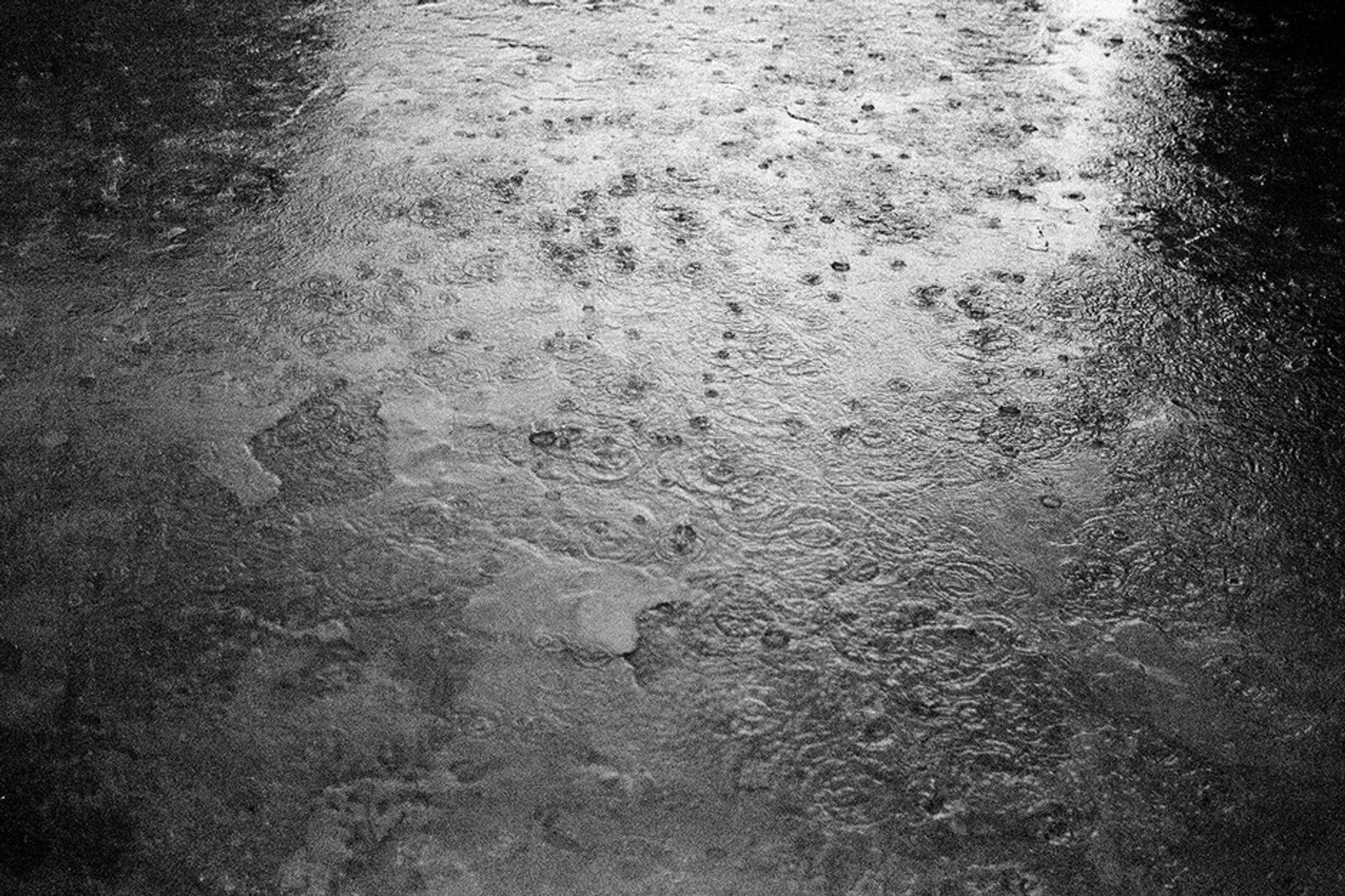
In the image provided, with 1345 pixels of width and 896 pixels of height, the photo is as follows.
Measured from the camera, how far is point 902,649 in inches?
75.4

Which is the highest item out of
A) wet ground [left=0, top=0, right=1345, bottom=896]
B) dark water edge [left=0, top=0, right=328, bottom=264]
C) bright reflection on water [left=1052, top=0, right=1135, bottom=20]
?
bright reflection on water [left=1052, top=0, right=1135, bottom=20]

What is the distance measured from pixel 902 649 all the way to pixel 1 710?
1.42 metres

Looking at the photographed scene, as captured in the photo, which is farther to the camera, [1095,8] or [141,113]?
[1095,8]

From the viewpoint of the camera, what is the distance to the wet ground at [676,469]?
1712 millimetres

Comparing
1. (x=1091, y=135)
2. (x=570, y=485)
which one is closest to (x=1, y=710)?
(x=570, y=485)

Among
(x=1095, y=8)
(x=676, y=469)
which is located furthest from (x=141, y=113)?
(x=1095, y=8)

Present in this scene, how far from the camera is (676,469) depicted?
224 centimetres

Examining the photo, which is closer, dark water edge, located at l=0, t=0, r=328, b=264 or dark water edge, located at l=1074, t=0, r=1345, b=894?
dark water edge, located at l=1074, t=0, r=1345, b=894

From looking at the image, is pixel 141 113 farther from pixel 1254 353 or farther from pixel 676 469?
pixel 1254 353

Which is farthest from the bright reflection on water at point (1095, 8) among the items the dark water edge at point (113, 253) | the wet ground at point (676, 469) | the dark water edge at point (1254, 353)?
the dark water edge at point (113, 253)

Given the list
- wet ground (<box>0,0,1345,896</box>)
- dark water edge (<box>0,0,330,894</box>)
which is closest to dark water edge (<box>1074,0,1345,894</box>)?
wet ground (<box>0,0,1345,896</box>)

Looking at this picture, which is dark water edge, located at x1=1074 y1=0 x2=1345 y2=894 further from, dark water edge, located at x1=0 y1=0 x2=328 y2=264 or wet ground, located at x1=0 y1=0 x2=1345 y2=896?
dark water edge, located at x1=0 y1=0 x2=328 y2=264

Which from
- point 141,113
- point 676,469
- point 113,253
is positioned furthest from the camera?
point 141,113

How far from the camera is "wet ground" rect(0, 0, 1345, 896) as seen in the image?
1712mm
